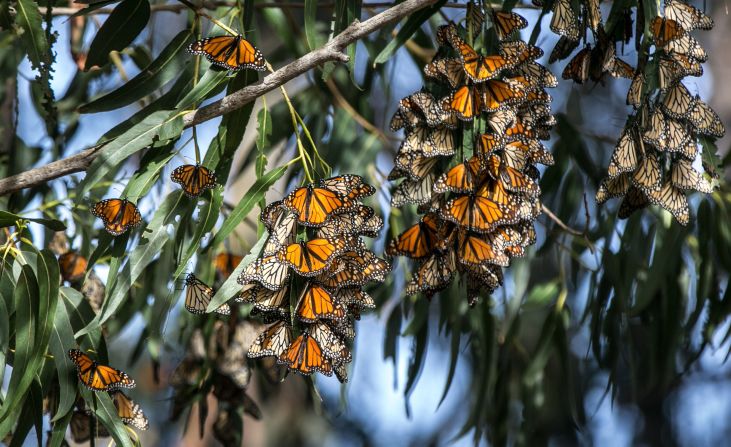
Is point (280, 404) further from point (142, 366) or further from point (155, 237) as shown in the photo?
point (155, 237)

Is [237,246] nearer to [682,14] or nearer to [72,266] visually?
[72,266]

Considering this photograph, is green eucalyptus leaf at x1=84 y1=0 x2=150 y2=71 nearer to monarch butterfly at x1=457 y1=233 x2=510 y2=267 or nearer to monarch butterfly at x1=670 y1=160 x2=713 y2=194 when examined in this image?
monarch butterfly at x1=457 y1=233 x2=510 y2=267

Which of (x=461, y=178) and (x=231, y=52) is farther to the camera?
(x=231, y=52)

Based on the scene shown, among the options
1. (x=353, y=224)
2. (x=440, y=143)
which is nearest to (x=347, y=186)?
(x=353, y=224)

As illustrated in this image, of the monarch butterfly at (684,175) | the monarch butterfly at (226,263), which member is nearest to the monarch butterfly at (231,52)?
the monarch butterfly at (684,175)

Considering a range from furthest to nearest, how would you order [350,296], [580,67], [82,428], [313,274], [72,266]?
[72,266]
[82,428]
[580,67]
[350,296]
[313,274]

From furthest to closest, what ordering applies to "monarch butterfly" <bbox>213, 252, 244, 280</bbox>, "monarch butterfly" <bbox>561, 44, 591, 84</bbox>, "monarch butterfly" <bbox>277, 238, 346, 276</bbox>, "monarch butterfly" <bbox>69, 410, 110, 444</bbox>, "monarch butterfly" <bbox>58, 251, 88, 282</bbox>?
"monarch butterfly" <bbox>213, 252, 244, 280</bbox> < "monarch butterfly" <bbox>58, 251, 88, 282</bbox> < "monarch butterfly" <bbox>69, 410, 110, 444</bbox> < "monarch butterfly" <bbox>561, 44, 591, 84</bbox> < "monarch butterfly" <bbox>277, 238, 346, 276</bbox>

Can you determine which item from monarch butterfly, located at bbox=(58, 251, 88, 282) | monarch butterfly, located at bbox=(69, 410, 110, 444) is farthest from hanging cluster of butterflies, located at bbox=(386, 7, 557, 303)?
monarch butterfly, located at bbox=(58, 251, 88, 282)

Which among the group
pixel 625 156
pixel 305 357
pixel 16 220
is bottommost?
pixel 305 357
